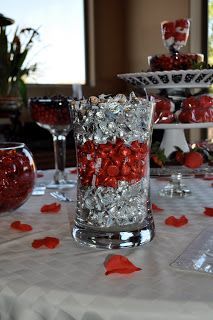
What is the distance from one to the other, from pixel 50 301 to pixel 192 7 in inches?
135

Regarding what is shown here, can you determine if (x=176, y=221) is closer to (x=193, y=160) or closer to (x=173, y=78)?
(x=193, y=160)

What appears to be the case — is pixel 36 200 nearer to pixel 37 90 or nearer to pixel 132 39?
pixel 37 90

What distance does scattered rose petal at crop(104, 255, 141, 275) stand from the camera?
0.47 metres

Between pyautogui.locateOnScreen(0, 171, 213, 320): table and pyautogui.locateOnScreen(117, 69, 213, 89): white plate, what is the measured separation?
397 mm

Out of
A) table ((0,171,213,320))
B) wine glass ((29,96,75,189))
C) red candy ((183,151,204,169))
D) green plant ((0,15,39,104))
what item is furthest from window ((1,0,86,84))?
table ((0,171,213,320))

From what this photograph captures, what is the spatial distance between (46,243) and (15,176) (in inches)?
6.9

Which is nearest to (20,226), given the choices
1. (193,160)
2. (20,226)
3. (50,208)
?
(20,226)

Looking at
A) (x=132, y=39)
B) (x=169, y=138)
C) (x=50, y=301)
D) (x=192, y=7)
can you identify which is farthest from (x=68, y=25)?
(x=50, y=301)

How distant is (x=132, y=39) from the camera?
4.10m

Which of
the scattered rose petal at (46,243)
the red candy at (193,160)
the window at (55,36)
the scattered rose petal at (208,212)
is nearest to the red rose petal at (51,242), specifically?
the scattered rose petal at (46,243)

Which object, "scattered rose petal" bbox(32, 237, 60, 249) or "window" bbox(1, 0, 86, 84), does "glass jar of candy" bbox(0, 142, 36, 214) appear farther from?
"window" bbox(1, 0, 86, 84)

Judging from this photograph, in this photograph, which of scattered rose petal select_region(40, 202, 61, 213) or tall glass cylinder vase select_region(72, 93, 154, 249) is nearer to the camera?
tall glass cylinder vase select_region(72, 93, 154, 249)

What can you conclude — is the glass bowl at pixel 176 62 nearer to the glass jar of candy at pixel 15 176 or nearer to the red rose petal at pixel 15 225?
the glass jar of candy at pixel 15 176

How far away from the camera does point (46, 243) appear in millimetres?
574
